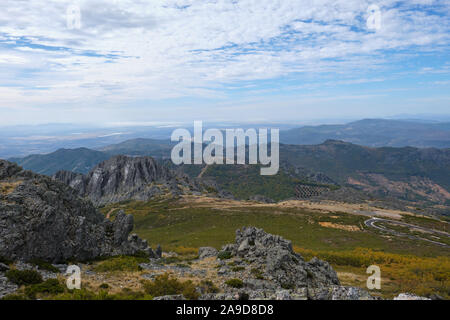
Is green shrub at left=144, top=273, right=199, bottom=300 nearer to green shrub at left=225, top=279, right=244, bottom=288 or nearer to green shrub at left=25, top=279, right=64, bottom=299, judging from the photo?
green shrub at left=225, top=279, right=244, bottom=288

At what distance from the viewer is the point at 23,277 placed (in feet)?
58.2

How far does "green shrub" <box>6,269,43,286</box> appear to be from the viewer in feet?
56.7

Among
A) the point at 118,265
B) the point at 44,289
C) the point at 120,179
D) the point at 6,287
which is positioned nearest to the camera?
the point at 6,287

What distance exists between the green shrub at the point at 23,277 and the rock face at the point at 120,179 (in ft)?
403

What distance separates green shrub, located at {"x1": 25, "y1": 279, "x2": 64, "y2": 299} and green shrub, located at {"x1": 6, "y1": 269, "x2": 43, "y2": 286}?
1160mm

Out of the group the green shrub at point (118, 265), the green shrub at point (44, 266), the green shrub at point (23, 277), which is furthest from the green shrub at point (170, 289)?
the green shrub at point (44, 266)

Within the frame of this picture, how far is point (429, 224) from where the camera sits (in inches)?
3209

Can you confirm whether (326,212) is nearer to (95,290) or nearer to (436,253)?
A: (436,253)

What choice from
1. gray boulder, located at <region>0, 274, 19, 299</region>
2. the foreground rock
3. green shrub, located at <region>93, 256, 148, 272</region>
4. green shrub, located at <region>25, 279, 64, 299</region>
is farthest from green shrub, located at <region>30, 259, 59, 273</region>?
the foreground rock

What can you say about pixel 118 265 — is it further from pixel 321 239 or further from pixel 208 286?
pixel 321 239

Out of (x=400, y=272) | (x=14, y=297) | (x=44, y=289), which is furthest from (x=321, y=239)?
(x=14, y=297)

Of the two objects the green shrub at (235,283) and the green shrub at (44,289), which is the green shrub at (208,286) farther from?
the green shrub at (44,289)

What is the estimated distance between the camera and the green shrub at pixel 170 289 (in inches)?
709

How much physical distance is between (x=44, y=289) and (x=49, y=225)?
8.98 metres
